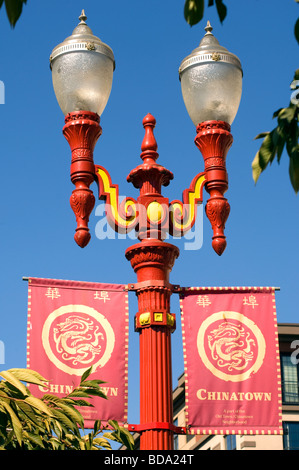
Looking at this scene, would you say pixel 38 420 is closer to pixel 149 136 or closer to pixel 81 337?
pixel 81 337

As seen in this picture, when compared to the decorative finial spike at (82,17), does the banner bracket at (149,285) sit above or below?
below

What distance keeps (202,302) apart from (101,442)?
105 inches

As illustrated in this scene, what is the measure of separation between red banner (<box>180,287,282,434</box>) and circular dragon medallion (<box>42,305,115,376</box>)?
1.06 metres

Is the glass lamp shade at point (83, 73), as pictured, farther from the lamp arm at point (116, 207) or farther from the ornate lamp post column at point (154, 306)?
the ornate lamp post column at point (154, 306)

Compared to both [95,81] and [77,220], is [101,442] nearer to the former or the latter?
[77,220]

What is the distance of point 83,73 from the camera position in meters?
11.6

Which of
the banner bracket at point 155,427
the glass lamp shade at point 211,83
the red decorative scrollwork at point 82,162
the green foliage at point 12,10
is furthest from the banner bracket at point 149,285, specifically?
the green foliage at point 12,10

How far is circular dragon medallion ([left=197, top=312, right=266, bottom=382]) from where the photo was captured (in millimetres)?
12242

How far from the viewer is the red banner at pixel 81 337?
38.7 feet

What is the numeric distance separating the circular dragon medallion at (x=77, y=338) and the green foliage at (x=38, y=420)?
5.24 feet

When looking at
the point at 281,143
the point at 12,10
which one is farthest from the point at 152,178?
the point at 12,10

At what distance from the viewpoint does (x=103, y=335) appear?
1212 centimetres
